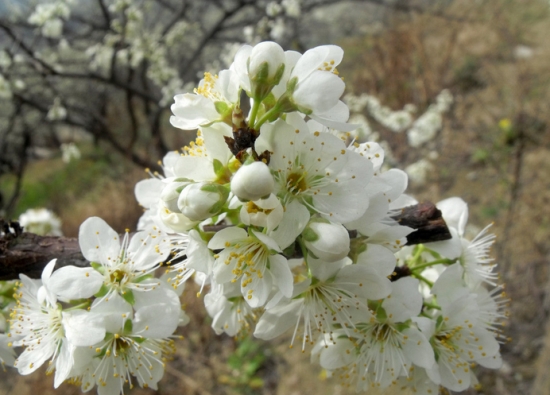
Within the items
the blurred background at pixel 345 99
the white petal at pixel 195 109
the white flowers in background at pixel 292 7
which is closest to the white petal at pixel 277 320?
the white petal at pixel 195 109

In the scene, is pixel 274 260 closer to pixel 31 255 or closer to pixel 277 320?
pixel 277 320

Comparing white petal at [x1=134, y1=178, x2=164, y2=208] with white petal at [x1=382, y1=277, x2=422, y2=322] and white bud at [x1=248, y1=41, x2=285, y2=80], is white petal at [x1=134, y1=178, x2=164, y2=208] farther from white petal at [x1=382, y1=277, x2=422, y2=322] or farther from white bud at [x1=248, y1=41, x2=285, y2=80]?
white petal at [x1=382, y1=277, x2=422, y2=322]

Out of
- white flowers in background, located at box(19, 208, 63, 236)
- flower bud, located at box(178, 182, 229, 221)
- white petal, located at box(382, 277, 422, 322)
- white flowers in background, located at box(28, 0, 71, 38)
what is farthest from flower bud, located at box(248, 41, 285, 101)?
white flowers in background, located at box(28, 0, 71, 38)

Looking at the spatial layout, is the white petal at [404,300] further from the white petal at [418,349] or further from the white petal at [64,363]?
the white petal at [64,363]

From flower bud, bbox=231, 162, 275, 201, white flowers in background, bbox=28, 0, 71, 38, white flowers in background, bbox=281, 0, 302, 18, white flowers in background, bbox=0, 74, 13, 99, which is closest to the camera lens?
flower bud, bbox=231, 162, 275, 201

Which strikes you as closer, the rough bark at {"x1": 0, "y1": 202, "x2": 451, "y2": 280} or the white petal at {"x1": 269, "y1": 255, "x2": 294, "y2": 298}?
the white petal at {"x1": 269, "y1": 255, "x2": 294, "y2": 298}

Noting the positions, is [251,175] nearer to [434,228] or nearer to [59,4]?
[434,228]
